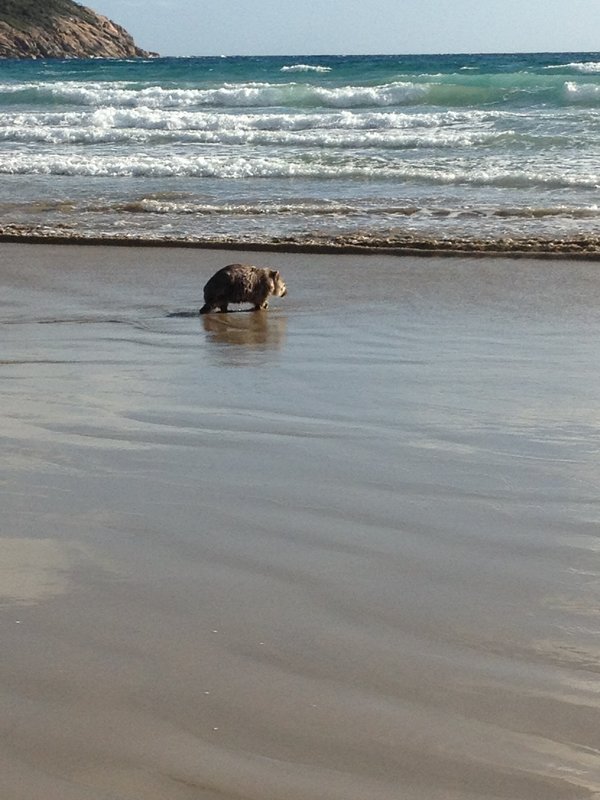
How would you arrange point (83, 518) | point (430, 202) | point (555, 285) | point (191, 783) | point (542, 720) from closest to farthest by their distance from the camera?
point (191, 783) < point (542, 720) < point (83, 518) < point (555, 285) < point (430, 202)

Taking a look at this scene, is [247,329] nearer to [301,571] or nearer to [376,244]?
[376,244]

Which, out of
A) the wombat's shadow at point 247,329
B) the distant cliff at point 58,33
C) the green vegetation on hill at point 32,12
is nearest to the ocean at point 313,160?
the wombat's shadow at point 247,329

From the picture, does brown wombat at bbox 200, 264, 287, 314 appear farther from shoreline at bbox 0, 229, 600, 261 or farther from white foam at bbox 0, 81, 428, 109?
white foam at bbox 0, 81, 428, 109

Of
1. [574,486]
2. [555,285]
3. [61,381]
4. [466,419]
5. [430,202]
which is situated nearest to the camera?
[574,486]

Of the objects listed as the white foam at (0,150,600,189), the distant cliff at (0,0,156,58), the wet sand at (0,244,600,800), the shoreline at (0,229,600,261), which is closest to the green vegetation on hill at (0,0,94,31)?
the distant cliff at (0,0,156,58)

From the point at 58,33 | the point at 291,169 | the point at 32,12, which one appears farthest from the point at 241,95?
the point at 32,12

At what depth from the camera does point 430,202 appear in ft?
44.7

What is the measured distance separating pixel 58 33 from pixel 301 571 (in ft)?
343

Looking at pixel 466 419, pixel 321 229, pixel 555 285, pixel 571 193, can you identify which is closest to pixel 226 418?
pixel 466 419

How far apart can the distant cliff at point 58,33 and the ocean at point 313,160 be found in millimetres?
66416

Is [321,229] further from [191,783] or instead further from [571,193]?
[191,783]

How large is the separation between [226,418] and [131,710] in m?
2.63

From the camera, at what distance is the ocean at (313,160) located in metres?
12.3

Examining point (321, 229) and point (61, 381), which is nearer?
point (61, 381)
